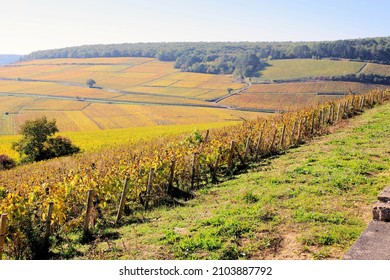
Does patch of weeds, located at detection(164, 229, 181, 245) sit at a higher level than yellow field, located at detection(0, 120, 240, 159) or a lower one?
higher

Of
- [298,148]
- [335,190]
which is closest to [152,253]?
[335,190]

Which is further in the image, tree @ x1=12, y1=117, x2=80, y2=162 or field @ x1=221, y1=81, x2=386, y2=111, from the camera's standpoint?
field @ x1=221, y1=81, x2=386, y2=111

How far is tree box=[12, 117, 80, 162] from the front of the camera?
4175 centimetres

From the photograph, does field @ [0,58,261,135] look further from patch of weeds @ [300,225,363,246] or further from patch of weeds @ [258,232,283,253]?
patch of weeds @ [300,225,363,246]

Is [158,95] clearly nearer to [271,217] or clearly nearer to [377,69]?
[377,69]

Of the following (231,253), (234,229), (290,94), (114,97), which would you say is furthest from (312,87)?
(231,253)

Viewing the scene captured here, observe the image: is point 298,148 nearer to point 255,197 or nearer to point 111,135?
point 255,197

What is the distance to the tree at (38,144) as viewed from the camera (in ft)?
137

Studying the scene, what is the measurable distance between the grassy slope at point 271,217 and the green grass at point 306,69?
12017 cm

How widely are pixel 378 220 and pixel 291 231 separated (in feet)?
6.63

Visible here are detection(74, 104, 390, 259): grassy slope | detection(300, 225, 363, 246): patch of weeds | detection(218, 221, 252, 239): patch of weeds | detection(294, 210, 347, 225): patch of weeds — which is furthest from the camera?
detection(294, 210, 347, 225): patch of weeds

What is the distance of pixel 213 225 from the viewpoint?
33.1 ft

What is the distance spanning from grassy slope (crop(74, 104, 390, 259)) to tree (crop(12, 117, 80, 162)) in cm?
3216

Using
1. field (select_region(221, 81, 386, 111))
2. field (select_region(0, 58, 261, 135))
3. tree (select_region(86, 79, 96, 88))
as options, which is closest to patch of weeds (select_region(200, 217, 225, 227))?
field (select_region(0, 58, 261, 135))
